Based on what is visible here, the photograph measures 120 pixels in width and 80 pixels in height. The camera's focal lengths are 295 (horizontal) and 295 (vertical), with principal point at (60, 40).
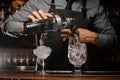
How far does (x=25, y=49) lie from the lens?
9.12 feet

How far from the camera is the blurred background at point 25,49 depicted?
8.08 feet

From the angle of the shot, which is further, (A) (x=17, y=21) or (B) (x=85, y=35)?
(A) (x=17, y=21)

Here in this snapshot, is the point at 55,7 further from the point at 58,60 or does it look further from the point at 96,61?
the point at 96,61

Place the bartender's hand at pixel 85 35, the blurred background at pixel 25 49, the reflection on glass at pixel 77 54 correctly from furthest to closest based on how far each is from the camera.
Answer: the blurred background at pixel 25 49 → the bartender's hand at pixel 85 35 → the reflection on glass at pixel 77 54

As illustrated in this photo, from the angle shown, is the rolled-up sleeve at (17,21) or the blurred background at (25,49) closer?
the rolled-up sleeve at (17,21)

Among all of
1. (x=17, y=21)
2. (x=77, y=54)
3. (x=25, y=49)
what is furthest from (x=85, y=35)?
(x=25, y=49)

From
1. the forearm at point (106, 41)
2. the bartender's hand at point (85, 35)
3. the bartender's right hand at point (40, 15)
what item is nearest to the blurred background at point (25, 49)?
the forearm at point (106, 41)

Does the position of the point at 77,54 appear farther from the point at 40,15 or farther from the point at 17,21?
the point at 17,21

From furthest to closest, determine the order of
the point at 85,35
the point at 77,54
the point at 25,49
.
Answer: the point at 25,49
the point at 85,35
the point at 77,54

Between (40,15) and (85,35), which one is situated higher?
(40,15)

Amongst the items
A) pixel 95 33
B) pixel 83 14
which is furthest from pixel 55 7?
pixel 95 33

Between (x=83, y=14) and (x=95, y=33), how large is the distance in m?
0.17

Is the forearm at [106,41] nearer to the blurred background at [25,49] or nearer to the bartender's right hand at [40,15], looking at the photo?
the blurred background at [25,49]

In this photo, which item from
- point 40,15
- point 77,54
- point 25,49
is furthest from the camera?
point 25,49
